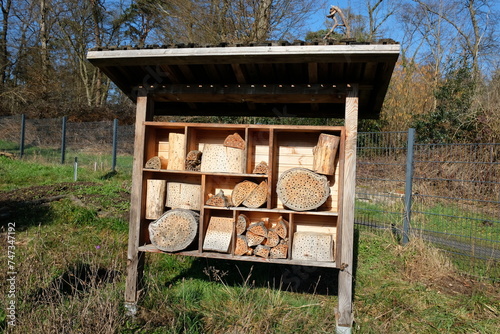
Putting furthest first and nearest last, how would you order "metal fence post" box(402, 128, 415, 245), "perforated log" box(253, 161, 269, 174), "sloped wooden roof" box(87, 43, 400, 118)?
"metal fence post" box(402, 128, 415, 245)
"perforated log" box(253, 161, 269, 174)
"sloped wooden roof" box(87, 43, 400, 118)

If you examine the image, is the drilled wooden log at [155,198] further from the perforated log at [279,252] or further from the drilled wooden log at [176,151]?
the perforated log at [279,252]

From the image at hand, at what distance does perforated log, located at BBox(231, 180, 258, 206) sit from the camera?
420 cm

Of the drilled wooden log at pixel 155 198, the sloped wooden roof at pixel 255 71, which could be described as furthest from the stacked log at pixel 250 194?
the sloped wooden roof at pixel 255 71

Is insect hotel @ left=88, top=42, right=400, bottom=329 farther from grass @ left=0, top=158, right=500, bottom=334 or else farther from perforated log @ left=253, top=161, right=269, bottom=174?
grass @ left=0, top=158, right=500, bottom=334

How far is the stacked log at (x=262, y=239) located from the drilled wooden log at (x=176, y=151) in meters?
0.96

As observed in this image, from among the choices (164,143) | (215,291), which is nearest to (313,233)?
(215,291)

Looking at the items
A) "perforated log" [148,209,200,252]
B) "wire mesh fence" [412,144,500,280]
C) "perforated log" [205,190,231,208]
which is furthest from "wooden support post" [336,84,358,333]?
"wire mesh fence" [412,144,500,280]

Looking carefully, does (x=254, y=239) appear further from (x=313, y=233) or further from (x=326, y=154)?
(x=326, y=154)

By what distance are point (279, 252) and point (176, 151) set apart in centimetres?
166

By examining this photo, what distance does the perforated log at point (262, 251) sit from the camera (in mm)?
4023

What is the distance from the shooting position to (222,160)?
4.27 m

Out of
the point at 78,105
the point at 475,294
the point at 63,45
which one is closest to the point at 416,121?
the point at 475,294

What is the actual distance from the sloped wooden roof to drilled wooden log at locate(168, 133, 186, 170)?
0.54 metres

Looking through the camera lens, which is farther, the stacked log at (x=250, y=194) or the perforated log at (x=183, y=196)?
the perforated log at (x=183, y=196)
